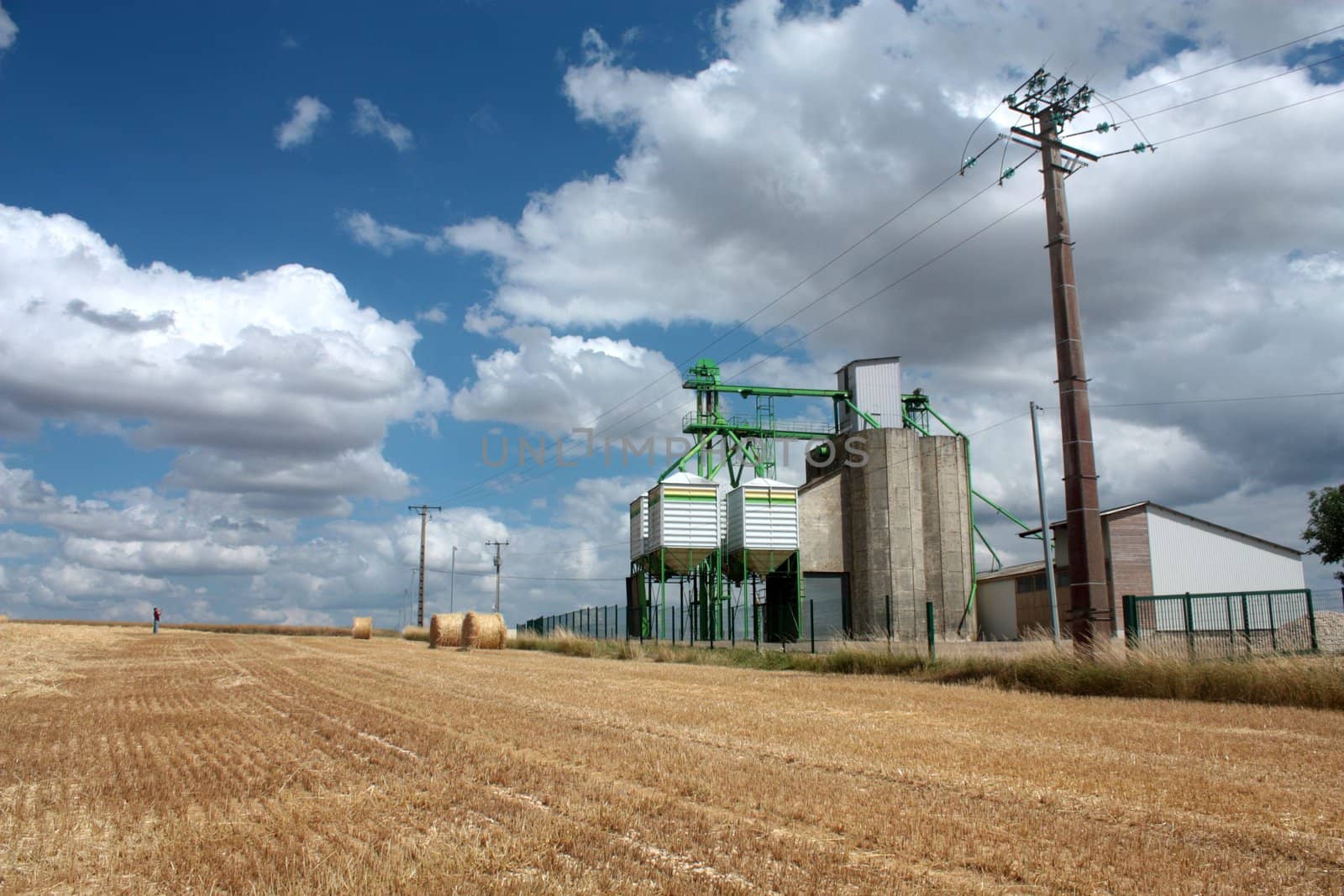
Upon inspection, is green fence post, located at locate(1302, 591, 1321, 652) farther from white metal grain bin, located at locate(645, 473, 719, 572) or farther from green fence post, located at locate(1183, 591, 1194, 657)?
white metal grain bin, located at locate(645, 473, 719, 572)

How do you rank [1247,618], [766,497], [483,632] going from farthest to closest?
[766,497], [483,632], [1247,618]

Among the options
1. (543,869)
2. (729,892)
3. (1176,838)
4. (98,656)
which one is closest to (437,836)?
(543,869)

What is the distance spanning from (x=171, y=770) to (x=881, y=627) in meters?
42.5

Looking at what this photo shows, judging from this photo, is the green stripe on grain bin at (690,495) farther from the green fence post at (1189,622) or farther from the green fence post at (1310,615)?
the green fence post at (1310,615)

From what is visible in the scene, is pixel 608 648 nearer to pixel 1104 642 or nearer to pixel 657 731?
pixel 1104 642

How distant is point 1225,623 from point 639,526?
110 ft

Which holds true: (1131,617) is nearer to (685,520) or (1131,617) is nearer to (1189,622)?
(1189,622)

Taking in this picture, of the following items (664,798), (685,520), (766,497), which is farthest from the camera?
(766,497)

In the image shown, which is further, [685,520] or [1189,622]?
[685,520]

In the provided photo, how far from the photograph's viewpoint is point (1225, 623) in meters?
20.1

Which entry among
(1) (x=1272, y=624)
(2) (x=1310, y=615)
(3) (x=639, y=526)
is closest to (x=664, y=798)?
(2) (x=1310, y=615)

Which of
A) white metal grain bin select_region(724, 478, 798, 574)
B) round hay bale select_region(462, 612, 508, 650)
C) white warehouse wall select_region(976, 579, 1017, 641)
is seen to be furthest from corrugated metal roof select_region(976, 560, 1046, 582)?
round hay bale select_region(462, 612, 508, 650)

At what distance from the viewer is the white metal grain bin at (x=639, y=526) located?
162ft

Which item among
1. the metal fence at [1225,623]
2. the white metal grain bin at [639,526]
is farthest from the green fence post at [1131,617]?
the white metal grain bin at [639,526]
